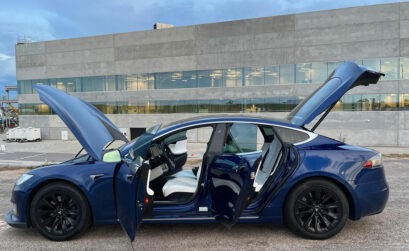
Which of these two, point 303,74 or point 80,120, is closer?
point 80,120

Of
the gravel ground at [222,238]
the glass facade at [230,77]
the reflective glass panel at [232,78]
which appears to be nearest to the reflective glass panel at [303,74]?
the glass facade at [230,77]

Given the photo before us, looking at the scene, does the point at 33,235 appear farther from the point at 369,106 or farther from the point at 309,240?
the point at 369,106

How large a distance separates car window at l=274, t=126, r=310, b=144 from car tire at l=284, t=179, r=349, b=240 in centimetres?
55

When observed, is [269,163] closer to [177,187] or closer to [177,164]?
Answer: [177,187]

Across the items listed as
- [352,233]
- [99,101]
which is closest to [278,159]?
[352,233]

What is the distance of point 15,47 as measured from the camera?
97.5 ft

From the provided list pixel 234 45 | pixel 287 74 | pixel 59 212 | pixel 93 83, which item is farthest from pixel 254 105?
pixel 59 212

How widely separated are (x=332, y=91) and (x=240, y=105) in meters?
19.9

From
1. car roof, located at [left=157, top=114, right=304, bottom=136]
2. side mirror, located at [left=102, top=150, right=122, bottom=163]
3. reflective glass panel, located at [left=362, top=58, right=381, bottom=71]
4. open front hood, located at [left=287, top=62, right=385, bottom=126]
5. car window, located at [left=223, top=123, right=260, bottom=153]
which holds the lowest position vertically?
side mirror, located at [left=102, top=150, right=122, bottom=163]

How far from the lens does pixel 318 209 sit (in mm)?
3297

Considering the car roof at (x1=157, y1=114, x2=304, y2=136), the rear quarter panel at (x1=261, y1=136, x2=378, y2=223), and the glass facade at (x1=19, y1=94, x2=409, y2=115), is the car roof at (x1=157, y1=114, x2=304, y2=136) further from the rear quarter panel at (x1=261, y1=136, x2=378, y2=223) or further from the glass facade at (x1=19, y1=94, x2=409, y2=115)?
the glass facade at (x1=19, y1=94, x2=409, y2=115)

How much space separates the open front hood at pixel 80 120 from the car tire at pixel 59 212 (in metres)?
0.59

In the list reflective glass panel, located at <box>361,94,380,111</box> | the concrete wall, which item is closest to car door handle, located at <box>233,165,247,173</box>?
the concrete wall

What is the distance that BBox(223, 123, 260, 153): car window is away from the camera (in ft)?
11.2
